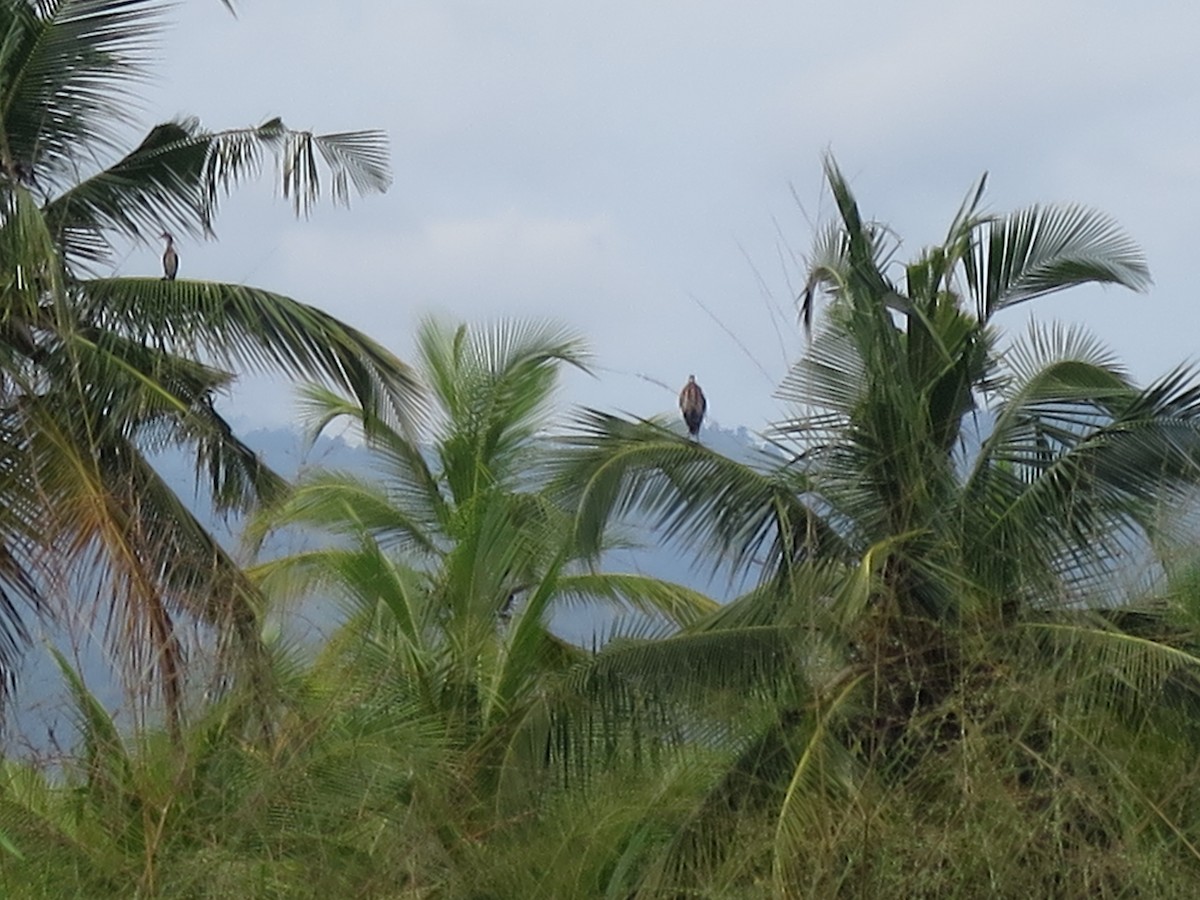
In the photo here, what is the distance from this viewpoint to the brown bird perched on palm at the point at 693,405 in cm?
1397

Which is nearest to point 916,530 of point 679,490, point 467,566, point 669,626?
point 679,490

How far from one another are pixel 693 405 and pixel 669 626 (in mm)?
2890

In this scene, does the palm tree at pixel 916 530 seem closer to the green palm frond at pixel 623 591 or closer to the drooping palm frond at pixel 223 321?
the drooping palm frond at pixel 223 321

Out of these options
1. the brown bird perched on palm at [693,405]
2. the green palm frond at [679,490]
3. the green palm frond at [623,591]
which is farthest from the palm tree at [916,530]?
the green palm frond at [623,591]

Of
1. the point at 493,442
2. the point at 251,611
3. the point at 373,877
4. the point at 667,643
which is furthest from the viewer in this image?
the point at 493,442

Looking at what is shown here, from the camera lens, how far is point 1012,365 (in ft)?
37.1

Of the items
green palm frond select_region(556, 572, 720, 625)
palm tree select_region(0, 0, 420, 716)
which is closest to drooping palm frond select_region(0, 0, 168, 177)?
palm tree select_region(0, 0, 420, 716)

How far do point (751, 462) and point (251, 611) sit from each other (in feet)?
10.3

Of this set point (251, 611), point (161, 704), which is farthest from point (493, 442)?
point (161, 704)

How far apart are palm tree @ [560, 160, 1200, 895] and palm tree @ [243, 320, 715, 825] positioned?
108 cm

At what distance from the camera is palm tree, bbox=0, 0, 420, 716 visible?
980cm

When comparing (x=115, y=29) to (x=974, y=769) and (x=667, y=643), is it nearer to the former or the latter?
(x=667, y=643)

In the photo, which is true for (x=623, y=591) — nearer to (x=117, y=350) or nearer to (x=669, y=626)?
(x=669, y=626)

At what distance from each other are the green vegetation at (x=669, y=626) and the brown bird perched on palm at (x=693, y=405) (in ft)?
6.45
